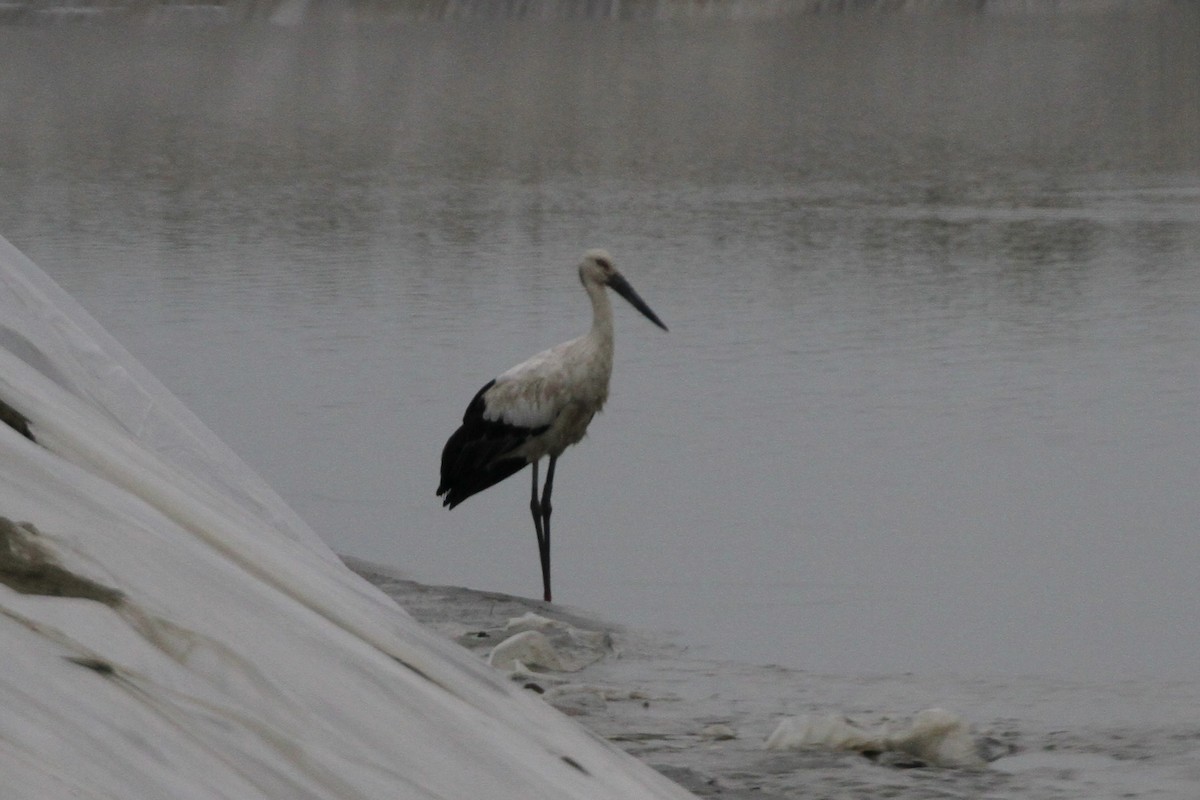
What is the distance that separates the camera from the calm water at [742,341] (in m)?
10.5

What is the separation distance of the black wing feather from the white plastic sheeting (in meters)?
7.59

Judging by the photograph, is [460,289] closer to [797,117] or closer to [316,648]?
[316,648]

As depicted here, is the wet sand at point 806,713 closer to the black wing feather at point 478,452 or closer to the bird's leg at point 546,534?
the bird's leg at point 546,534

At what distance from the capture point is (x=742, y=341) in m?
17.7

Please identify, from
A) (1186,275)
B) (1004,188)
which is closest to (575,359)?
(1186,275)

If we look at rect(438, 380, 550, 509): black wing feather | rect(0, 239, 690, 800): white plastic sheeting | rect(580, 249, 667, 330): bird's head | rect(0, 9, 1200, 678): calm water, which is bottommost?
rect(0, 9, 1200, 678): calm water

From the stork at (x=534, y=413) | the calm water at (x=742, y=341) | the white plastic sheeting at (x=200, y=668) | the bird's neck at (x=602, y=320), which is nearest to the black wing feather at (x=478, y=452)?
the stork at (x=534, y=413)

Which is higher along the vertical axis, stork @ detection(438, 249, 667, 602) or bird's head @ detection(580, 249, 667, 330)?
bird's head @ detection(580, 249, 667, 330)

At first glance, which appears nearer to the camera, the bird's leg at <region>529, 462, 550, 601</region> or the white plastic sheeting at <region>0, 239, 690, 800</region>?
the white plastic sheeting at <region>0, 239, 690, 800</region>

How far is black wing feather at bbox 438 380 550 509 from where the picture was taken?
9594 mm

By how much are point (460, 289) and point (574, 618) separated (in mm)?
12310

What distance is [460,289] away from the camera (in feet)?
71.0

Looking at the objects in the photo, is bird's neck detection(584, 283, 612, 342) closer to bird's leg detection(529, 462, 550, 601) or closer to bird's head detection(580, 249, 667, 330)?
bird's head detection(580, 249, 667, 330)

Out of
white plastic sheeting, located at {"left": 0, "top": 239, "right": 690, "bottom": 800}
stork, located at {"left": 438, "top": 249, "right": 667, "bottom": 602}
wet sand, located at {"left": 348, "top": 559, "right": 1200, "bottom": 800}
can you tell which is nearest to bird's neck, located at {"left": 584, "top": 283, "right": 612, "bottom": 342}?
stork, located at {"left": 438, "top": 249, "right": 667, "bottom": 602}
